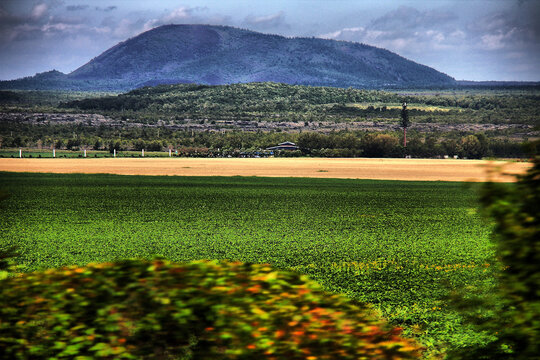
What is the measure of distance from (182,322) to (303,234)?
15.1 metres

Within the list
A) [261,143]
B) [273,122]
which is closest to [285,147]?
[261,143]

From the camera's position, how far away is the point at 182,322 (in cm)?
402

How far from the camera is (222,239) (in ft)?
58.2

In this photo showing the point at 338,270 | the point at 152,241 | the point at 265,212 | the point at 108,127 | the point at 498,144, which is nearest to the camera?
the point at 338,270

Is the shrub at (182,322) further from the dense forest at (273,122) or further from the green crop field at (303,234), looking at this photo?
the dense forest at (273,122)

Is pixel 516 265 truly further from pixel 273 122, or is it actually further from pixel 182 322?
pixel 273 122

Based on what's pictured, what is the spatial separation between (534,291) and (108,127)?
413 ft

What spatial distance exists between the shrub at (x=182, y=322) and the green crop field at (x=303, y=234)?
853 millimetres

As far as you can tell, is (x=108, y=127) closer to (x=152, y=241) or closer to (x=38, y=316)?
(x=152, y=241)

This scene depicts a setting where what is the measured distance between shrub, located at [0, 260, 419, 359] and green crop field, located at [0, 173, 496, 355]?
853mm

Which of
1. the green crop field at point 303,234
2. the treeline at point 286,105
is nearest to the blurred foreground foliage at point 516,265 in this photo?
the green crop field at point 303,234

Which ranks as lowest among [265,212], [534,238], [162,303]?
[265,212]

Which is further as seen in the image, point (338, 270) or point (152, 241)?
point (152, 241)

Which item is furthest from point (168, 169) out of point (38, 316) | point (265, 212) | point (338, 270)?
point (38, 316)
